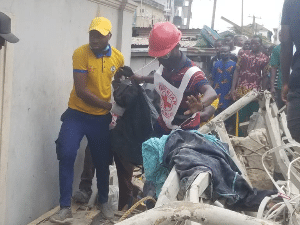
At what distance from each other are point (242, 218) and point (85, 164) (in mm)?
3929

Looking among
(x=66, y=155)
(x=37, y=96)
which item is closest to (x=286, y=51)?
(x=66, y=155)

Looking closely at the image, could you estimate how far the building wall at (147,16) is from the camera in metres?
27.6

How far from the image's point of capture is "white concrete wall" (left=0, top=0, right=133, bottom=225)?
415 centimetres

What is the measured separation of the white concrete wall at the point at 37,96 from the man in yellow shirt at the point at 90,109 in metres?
0.29

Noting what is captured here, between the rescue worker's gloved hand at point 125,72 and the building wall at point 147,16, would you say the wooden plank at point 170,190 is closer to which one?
the rescue worker's gloved hand at point 125,72

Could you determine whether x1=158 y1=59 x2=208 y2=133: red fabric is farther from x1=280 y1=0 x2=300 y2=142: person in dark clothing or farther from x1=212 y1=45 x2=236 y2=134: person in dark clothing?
x1=212 y1=45 x2=236 y2=134: person in dark clothing

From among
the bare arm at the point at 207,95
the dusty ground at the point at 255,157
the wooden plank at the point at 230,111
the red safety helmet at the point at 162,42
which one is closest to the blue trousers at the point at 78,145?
the wooden plank at the point at 230,111

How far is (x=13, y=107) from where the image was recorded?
13.5 feet

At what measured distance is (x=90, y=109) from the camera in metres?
4.58

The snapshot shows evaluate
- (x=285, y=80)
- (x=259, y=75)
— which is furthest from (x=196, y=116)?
(x=259, y=75)

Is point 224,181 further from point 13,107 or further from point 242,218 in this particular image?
point 13,107

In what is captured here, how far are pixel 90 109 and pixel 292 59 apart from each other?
1979 millimetres

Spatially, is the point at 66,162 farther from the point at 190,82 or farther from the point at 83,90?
the point at 190,82

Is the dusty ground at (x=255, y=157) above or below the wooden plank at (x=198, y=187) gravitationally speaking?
below
